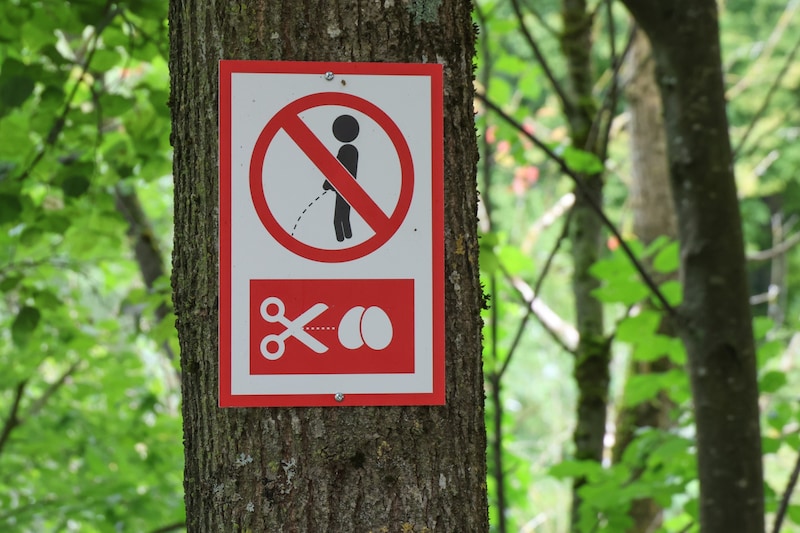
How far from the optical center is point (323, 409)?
968 mm

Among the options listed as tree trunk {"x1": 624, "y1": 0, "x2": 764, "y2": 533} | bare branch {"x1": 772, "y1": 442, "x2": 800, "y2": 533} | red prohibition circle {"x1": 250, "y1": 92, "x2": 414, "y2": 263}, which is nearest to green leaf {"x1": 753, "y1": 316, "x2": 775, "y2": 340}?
bare branch {"x1": 772, "y1": 442, "x2": 800, "y2": 533}

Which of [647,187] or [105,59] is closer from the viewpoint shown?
[105,59]

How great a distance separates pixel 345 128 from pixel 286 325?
0.77 feet

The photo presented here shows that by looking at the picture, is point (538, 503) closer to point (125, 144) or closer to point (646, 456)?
point (646, 456)

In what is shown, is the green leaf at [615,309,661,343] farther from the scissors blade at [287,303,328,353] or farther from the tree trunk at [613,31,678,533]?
the tree trunk at [613,31,678,533]

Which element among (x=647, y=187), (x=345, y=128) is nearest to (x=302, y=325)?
(x=345, y=128)

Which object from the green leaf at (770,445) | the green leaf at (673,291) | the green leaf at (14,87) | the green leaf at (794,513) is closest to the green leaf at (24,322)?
the green leaf at (14,87)

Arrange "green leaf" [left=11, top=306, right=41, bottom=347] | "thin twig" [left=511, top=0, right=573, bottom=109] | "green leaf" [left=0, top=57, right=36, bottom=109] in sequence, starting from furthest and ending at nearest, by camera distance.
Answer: "thin twig" [left=511, top=0, right=573, bottom=109], "green leaf" [left=11, top=306, right=41, bottom=347], "green leaf" [left=0, top=57, right=36, bottom=109]

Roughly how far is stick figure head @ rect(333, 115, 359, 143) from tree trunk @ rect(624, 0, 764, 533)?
50.1 inches

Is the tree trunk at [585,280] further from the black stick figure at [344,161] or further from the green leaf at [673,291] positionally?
the black stick figure at [344,161]

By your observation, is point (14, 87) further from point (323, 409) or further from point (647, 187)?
point (647, 187)

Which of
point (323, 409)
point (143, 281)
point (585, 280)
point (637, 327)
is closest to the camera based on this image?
point (323, 409)

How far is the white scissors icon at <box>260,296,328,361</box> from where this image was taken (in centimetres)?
97

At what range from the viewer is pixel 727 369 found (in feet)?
6.58
